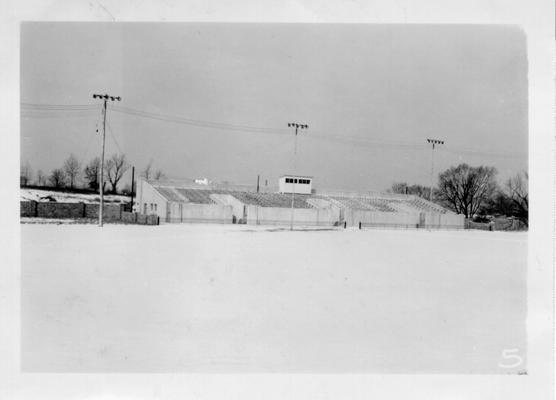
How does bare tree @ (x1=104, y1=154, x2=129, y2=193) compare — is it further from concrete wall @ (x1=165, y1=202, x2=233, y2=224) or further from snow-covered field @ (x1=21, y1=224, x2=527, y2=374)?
snow-covered field @ (x1=21, y1=224, x2=527, y2=374)

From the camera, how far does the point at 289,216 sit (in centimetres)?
2755

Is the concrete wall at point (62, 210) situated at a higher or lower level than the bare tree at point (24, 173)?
lower

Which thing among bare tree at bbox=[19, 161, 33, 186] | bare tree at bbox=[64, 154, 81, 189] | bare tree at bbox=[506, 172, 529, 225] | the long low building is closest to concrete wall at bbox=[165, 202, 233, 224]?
the long low building

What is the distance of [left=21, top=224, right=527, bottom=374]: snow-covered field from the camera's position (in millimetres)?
5871

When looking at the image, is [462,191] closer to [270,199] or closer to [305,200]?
[305,200]

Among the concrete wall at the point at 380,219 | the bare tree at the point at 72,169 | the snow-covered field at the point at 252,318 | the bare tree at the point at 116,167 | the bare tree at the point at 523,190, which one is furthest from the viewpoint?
the concrete wall at the point at 380,219

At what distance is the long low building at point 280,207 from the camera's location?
25.0 m

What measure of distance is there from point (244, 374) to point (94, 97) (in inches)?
290

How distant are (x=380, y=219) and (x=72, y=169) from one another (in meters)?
20.6

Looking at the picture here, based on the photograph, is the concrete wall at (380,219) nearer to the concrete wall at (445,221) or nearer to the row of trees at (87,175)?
the concrete wall at (445,221)

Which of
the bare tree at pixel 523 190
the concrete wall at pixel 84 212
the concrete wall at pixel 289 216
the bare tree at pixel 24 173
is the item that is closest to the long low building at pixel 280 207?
the concrete wall at pixel 289 216

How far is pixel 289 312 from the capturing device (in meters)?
6.77

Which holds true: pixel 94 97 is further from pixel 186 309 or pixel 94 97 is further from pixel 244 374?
pixel 244 374

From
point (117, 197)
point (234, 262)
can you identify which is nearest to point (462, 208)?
point (117, 197)
